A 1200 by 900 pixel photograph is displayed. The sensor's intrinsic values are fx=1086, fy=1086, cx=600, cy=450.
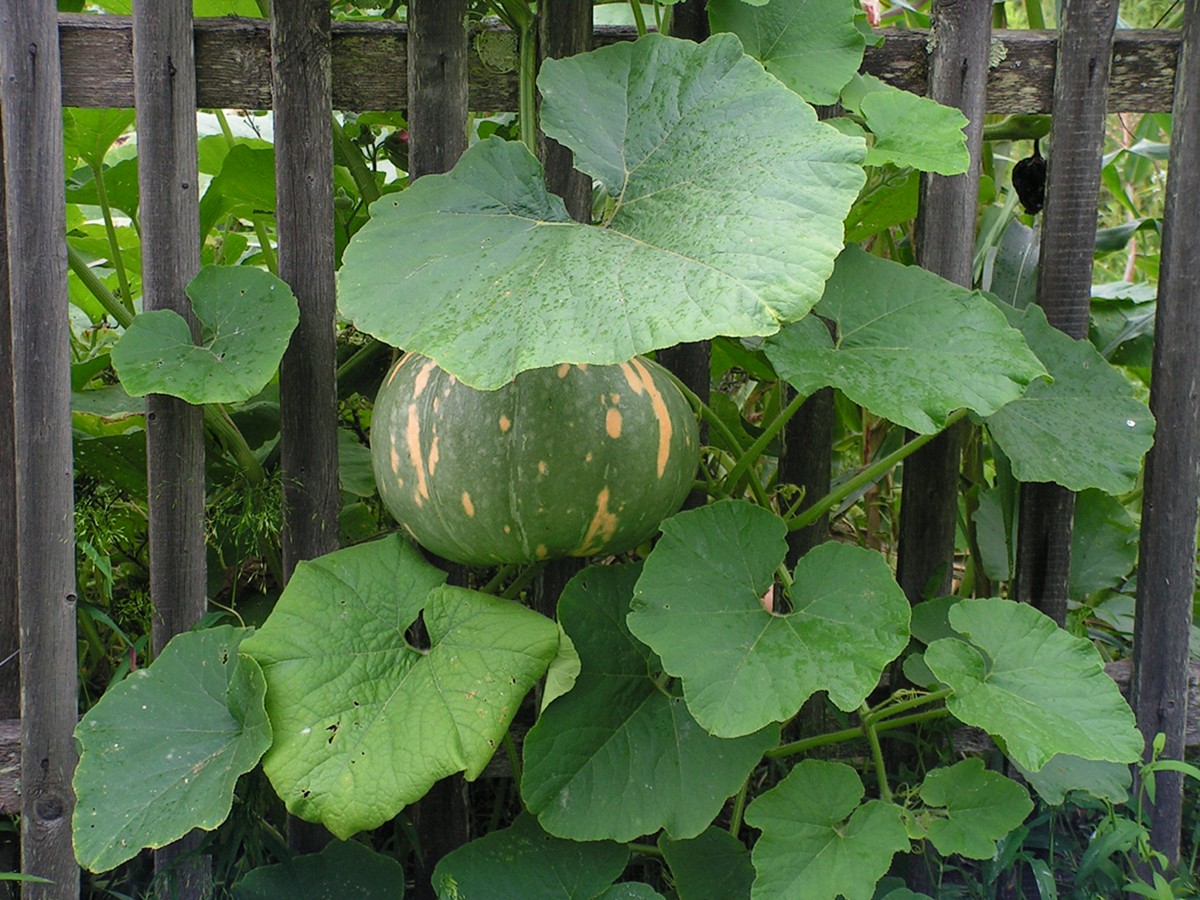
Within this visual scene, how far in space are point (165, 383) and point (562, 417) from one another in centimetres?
57

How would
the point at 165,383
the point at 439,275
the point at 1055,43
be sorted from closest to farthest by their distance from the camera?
1. the point at 439,275
2. the point at 165,383
3. the point at 1055,43

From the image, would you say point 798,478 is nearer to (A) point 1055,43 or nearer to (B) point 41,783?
(A) point 1055,43

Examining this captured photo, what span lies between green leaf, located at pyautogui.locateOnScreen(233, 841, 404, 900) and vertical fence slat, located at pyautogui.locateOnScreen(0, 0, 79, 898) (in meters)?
0.32

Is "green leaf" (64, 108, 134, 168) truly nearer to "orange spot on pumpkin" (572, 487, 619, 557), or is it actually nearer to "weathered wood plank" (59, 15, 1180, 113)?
"weathered wood plank" (59, 15, 1180, 113)

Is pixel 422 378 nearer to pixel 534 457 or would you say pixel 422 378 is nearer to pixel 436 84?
pixel 534 457

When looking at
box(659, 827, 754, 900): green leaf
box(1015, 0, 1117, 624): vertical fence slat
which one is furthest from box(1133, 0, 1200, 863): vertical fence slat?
box(659, 827, 754, 900): green leaf

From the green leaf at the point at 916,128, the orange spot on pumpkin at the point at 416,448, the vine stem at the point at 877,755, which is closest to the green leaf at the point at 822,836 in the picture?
the vine stem at the point at 877,755

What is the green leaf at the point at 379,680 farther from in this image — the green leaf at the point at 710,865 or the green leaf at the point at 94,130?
the green leaf at the point at 94,130

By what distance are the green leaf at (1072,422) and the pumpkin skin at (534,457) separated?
22.0 inches

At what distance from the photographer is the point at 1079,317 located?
1.84m

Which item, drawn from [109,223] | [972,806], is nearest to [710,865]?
[972,806]

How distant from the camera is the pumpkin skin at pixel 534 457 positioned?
1.39 m

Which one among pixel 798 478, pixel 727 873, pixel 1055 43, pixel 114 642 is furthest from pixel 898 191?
pixel 114 642

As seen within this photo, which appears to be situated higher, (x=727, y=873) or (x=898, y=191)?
(x=898, y=191)
